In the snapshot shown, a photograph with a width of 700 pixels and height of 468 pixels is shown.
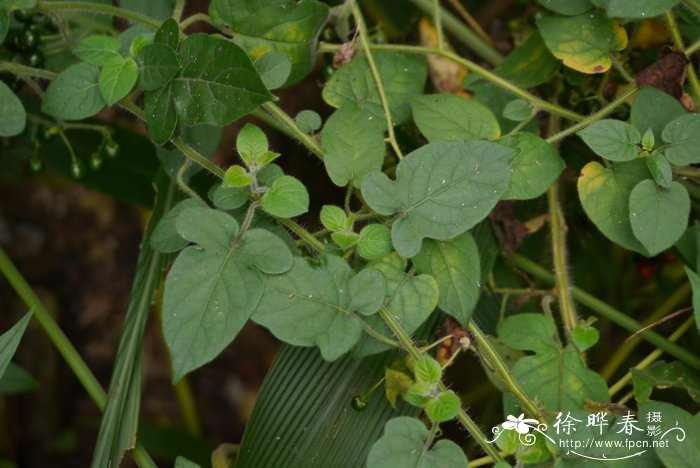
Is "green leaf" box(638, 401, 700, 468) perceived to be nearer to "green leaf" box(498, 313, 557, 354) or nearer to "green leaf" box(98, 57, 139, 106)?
"green leaf" box(498, 313, 557, 354)

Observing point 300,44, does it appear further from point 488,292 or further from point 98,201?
point 98,201


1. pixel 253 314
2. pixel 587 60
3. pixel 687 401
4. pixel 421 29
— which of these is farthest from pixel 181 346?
pixel 687 401

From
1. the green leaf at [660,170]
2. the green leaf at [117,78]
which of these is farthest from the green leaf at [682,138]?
the green leaf at [117,78]

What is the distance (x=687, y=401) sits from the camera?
4.07 feet

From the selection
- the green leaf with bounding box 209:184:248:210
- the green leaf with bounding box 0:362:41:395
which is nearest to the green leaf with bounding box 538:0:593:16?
the green leaf with bounding box 209:184:248:210

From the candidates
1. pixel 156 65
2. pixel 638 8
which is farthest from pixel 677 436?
→ pixel 156 65

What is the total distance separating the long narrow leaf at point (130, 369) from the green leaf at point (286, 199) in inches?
13.0

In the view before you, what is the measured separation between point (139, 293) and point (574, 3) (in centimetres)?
70

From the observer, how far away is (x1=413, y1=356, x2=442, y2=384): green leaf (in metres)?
0.74

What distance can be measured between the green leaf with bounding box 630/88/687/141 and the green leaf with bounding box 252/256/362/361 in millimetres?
407

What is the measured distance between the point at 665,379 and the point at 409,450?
390 mm

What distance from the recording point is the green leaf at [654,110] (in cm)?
87

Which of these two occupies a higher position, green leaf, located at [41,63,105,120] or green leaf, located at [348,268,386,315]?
green leaf, located at [41,63,105,120]

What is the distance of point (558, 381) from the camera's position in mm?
866
